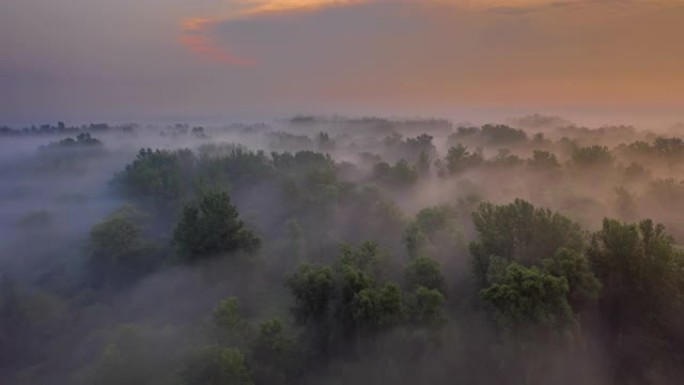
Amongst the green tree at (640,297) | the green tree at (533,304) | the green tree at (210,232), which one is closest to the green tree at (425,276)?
the green tree at (533,304)

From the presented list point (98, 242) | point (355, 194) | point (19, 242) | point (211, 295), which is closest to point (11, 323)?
point (98, 242)

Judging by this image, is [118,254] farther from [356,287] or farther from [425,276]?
[425,276]

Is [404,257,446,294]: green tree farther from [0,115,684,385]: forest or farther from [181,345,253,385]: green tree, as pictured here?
[181,345,253,385]: green tree

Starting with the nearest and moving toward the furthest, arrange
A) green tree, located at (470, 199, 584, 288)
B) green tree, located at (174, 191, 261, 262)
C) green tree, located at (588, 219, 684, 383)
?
1. green tree, located at (588, 219, 684, 383)
2. green tree, located at (470, 199, 584, 288)
3. green tree, located at (174, 191, 261, 262)

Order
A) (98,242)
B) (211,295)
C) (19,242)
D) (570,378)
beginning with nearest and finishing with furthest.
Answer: (570,378)
(211,295)
(98,242)
(19,242)

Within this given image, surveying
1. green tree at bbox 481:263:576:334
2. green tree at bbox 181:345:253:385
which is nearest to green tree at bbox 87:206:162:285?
green tree at bbox 181:345:253:385

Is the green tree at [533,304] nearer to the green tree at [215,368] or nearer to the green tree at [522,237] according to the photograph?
the green tree at [522,237]

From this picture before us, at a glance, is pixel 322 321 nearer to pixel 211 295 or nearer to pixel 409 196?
pixel 211 295

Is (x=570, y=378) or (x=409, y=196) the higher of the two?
(x=409, y=196)

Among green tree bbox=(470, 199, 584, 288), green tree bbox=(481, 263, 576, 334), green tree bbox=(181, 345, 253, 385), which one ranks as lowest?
green tree bbox=(181, 345, 253, 385)
